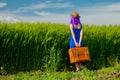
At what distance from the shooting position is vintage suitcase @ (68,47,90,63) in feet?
52.0

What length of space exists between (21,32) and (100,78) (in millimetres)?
4651

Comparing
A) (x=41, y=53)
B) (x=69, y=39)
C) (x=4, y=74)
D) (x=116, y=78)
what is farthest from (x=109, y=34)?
(x=116, y=78)

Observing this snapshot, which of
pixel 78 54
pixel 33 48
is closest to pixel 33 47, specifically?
pixel 33 48

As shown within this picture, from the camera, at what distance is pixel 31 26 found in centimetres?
1716

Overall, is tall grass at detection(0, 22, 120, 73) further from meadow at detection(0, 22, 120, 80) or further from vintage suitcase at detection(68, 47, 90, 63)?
vintage suitcase at detection(68, 47, 90, 63)

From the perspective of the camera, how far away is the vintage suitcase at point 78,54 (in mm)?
15852

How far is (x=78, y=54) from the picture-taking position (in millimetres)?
15938

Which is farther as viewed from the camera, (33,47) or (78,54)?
(33,47)

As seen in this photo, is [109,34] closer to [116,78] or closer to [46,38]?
[46,38]

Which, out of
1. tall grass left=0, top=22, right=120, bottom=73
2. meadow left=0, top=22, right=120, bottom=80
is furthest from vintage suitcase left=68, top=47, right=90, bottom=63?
tall grass left=0, top=22, right=120, bottom=73

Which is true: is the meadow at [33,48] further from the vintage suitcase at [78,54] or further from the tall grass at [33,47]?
the vintage suitcase at [78,54]

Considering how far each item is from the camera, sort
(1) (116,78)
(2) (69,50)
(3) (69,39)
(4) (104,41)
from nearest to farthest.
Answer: (1) (116,78) → (2) (69,50) → (3) (69,39) → (4) (104,41)

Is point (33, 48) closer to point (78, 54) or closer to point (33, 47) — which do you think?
point (33, 47)

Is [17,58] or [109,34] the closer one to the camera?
[17,58]
